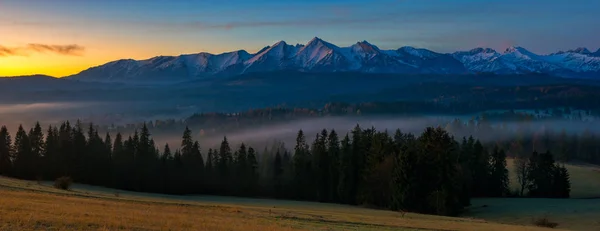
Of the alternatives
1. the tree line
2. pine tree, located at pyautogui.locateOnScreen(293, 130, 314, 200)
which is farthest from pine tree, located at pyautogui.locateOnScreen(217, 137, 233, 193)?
pine tree, located at pyautogui.locateOnScreen(293, 130, 314, 200)

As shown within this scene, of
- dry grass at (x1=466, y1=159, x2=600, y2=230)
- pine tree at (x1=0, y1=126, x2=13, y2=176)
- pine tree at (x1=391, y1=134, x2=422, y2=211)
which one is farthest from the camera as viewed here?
pine tree at (x1=0, y1=126, x2=13, y2=176)

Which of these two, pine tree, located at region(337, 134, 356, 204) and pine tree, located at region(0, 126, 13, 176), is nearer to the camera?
pine tree, located at region(337, 134, 356, 204)

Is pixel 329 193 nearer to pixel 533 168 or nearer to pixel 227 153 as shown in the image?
pixel 227 153

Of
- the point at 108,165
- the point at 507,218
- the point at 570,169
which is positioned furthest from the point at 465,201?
the point at 570,169

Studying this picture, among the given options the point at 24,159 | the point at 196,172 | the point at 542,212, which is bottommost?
the point at 542,212

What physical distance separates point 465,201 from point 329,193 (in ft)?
81.8

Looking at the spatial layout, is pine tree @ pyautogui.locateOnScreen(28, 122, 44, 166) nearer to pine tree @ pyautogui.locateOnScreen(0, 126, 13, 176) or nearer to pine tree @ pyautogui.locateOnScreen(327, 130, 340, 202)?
pine tree @ pyautogui.locateOnScreen(0, 126, 13, 176)

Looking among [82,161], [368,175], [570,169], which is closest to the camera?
[368,175]

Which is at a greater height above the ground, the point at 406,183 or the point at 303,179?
the point at 406,183

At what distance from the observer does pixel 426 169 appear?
232ft

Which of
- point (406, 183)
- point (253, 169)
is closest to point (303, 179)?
point (253, 169)

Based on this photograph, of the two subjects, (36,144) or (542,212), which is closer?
(542,212)

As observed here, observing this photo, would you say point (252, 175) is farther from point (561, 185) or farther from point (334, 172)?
point (561, 185)

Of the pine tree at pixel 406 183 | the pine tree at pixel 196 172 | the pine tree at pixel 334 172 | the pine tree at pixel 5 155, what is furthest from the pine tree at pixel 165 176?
the pine tree at pixel 406 183
